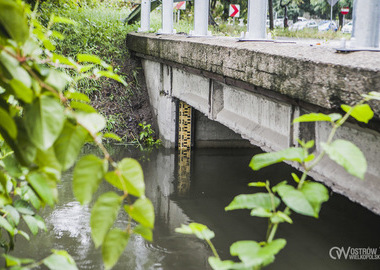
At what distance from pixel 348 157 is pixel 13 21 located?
836 mm

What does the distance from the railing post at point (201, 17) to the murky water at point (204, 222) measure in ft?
6.61

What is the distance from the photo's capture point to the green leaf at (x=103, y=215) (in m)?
0.97

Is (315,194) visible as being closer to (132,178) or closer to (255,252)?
(255,252)

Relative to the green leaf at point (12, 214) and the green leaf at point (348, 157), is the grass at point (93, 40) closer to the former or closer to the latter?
the green leaf at point (12, 214)

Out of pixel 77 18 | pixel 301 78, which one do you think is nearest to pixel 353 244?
pixel 301 78

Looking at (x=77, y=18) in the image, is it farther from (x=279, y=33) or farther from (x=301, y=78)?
(x=301, y=78)

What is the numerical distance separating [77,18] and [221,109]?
639cm

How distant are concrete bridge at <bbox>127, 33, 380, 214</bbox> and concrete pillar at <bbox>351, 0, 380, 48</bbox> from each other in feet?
0.59

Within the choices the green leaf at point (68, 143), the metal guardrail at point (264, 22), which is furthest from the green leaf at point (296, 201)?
the metal guardrail at point (264, 22)

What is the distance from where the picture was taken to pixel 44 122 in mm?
886

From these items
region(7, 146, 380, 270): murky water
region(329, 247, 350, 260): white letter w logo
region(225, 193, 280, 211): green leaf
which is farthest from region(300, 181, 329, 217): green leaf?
region(329, 247, 350, 260): white letter w logo

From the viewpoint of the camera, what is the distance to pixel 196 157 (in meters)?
7.98

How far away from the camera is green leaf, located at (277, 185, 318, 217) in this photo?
46.9 inches

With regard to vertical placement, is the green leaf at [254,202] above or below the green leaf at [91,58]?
below
